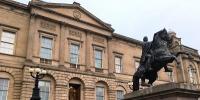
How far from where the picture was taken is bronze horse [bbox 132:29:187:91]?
8.28 meters

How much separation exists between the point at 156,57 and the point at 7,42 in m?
16.3

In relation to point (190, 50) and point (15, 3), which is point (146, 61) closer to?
point (15, 3)

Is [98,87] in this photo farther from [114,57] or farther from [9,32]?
[9,32]

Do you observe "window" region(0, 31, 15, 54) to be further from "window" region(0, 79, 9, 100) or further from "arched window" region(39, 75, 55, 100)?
"arched window" region(39, 75, 55, 100)

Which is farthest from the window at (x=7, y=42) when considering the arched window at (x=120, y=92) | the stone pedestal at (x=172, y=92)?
the stone pedestal at (x=172, y=92)

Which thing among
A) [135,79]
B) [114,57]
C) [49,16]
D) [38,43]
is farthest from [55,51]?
[135,79]

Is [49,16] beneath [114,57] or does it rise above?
Result: above

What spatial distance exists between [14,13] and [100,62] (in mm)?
9923

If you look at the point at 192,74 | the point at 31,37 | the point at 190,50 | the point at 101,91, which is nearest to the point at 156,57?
the point at 31,37

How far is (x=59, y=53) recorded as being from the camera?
23.5m

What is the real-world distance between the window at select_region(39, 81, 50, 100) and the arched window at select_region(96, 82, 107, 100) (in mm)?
5397

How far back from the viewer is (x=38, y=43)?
22531mm

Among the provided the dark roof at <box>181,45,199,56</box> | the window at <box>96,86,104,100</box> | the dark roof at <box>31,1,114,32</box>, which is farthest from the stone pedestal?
the dark roof at <box>181,45,199,56</box>

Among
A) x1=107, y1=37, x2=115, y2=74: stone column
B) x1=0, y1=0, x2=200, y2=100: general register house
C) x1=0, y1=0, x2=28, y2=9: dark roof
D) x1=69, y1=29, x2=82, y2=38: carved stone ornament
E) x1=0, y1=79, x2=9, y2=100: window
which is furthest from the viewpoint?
x1=107, y1=37, x2=115, y2=74: stone column
